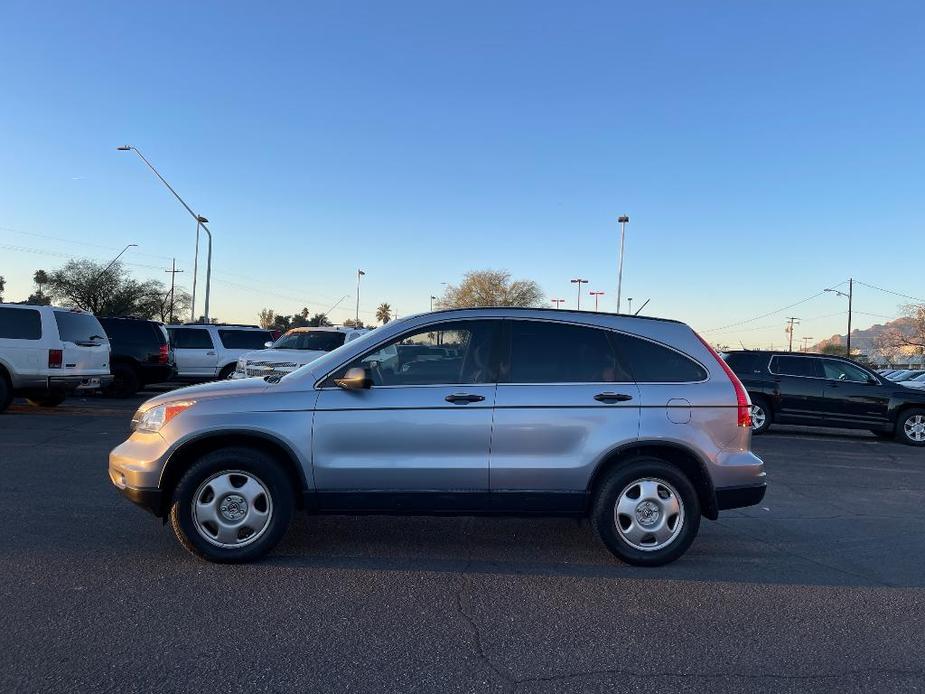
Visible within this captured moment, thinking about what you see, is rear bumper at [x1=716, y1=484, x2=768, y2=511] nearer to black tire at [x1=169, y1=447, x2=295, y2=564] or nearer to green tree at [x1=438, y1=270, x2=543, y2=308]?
black tire at [x1=169, y1=447, x2=295, y2=564]

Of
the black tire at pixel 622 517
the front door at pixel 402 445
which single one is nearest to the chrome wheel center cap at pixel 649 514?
the black tire at pixel 622 517

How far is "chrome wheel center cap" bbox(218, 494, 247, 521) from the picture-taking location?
494cm

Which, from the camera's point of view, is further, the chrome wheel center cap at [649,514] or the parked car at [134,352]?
the parked car at [134,352]

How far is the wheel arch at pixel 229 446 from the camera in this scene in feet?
16.1

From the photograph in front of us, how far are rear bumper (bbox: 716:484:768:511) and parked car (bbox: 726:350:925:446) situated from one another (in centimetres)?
Answer: 939

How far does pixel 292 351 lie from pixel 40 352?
14.1 ft

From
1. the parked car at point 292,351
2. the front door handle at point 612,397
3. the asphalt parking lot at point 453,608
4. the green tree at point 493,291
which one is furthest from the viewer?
the green tree at point 493,291

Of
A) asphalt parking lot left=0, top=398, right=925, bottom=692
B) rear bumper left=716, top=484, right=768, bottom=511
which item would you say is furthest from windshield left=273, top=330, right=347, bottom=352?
rear bumper left=716, top=484, right=768, bottom=511

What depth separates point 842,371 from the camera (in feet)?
46.8

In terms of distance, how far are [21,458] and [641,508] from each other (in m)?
7.55

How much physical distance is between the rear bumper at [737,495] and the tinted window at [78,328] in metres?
11.8

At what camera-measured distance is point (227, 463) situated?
4.89m

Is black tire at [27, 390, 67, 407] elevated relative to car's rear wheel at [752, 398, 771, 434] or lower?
lower

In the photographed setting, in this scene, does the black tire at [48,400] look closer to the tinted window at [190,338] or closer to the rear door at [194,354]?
the rear door at [194,354]
